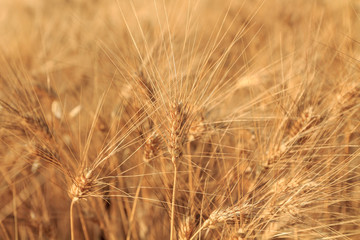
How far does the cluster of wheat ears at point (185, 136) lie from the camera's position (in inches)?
25.2

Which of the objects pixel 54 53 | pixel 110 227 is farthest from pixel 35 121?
pixel 54 53

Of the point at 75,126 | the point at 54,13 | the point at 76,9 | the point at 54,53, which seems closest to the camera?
the point at 75,126

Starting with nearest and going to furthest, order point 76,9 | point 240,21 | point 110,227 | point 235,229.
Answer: point 235,229 < point 110,227 < point 240,21 < point 76,9

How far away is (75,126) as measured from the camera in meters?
1.09

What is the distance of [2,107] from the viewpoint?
29.4 inches

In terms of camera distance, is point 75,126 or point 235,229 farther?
point 75,126

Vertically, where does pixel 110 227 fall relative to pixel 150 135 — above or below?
below

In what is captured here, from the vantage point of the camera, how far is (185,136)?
637 millimetres

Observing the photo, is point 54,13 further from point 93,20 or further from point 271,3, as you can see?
point 271,3

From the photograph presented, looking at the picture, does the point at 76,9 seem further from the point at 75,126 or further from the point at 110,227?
the point at 110,227

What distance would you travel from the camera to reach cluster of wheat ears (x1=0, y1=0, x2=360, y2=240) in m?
0.64

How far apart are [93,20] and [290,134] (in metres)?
1.21

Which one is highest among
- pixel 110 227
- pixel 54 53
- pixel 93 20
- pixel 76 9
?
pixel 76 9

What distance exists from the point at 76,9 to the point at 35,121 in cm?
117
